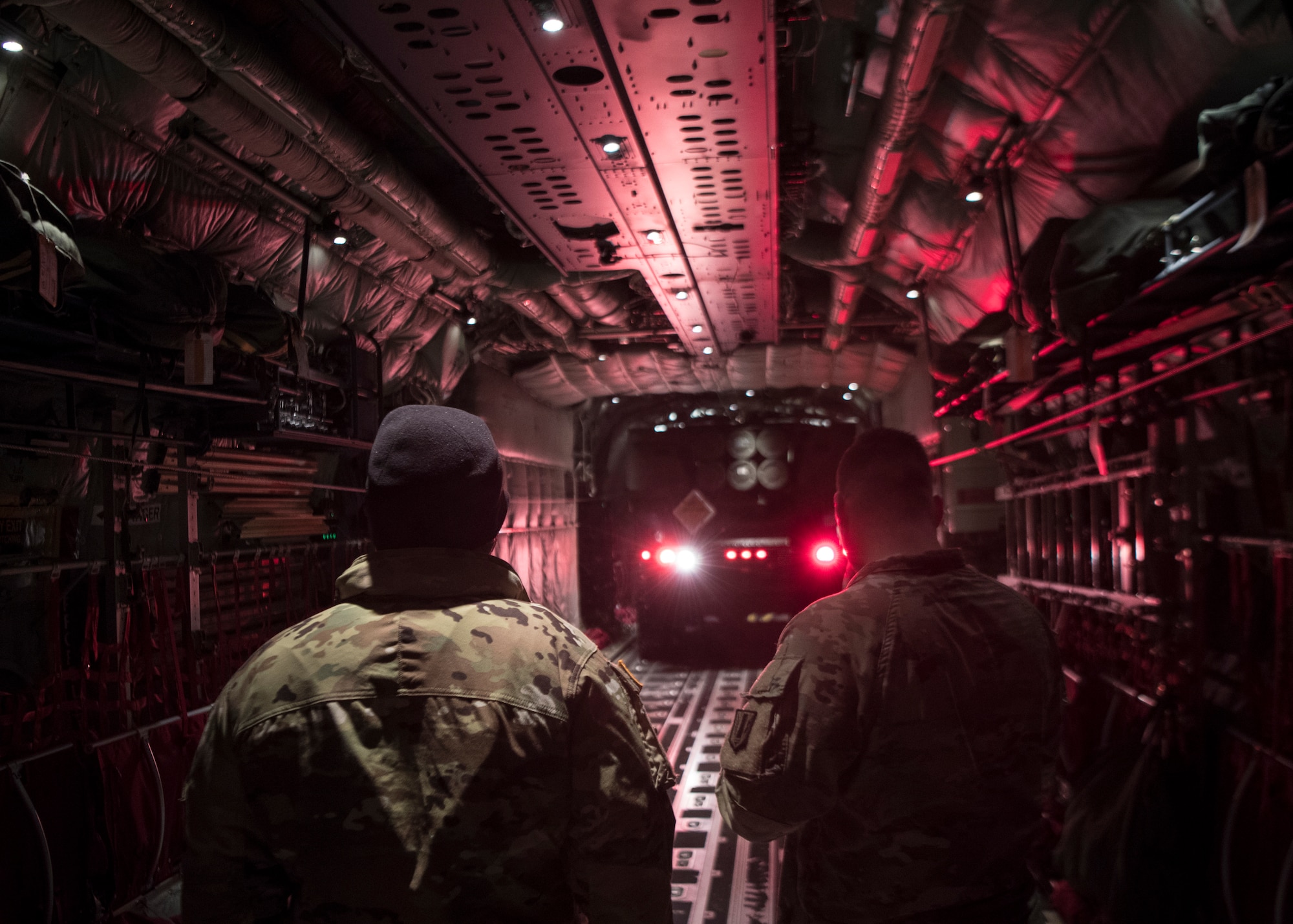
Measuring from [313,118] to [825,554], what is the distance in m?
7.93

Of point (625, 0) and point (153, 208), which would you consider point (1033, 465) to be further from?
point (153, 208)

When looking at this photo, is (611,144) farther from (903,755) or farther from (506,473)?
(903,755)

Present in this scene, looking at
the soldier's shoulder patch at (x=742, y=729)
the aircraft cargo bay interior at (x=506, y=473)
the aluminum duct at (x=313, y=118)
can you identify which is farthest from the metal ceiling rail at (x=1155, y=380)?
the aluminum duct at (x=313, y=118)

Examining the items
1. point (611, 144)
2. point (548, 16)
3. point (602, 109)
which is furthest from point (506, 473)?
point (548, 16)

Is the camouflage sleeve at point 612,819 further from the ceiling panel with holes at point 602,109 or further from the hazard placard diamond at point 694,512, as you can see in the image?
the hazard placard diamond at point 694,512

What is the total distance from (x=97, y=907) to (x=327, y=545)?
8.04ft

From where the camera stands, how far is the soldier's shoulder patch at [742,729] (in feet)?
7.29

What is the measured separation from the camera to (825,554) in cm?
1002

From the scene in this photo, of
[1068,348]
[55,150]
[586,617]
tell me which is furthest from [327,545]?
[586,617]

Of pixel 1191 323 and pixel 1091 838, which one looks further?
pixel 1091 838

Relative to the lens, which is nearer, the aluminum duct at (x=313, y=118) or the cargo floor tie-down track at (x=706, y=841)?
the aluminum duct at (x=313, y=118)

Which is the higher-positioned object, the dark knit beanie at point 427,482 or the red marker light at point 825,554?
the dark knit beanie at point 427,482

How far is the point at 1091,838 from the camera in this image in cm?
352

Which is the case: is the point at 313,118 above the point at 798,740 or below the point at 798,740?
above
